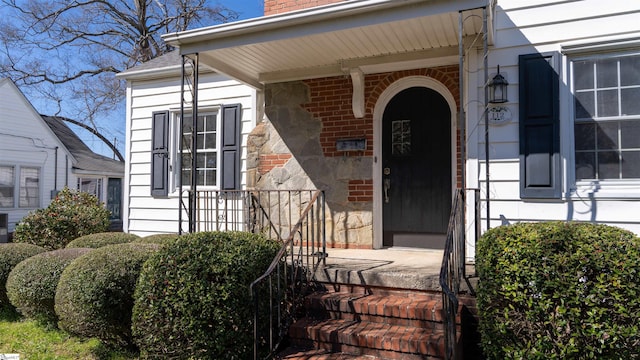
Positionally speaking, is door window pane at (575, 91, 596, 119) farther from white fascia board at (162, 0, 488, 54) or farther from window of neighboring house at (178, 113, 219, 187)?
window of neighboring house at (178, 113, 219, 187)

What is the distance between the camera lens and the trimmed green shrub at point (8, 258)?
547 centimetres

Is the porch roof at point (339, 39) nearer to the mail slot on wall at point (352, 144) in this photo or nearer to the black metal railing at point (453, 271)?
the mail slot on wall at point (352, 144)

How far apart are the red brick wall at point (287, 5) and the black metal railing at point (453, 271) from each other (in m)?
3.47

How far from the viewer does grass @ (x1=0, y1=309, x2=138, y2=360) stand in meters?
4.11

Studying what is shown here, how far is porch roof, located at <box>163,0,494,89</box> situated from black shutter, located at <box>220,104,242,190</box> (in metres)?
1.07

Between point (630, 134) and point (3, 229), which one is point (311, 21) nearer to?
point (630, 134)

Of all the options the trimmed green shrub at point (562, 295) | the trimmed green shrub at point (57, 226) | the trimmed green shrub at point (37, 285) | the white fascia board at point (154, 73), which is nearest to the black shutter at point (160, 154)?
the white fascia board at point (154, 73)

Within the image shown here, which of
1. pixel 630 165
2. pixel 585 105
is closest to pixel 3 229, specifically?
pixel 585 105

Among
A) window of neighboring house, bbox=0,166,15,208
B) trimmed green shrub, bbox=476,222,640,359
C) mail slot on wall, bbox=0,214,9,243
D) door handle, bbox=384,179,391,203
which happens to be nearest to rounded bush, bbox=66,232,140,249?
door handle, bbox=384,179,391,203

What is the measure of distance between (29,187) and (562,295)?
→ 18.3 meters

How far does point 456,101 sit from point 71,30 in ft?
67.4

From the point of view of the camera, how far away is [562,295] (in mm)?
2938

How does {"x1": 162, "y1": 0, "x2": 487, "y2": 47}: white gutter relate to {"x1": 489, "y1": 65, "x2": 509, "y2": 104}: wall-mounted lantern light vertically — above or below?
above

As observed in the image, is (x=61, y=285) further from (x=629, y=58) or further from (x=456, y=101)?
(x=629, y=58)
